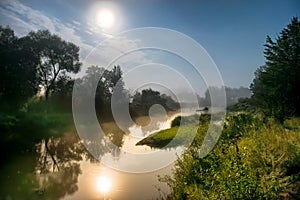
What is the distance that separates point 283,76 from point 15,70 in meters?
23.1

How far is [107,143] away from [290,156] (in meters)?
12.9

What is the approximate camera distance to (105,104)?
33.1 meters

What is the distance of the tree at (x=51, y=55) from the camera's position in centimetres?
3148

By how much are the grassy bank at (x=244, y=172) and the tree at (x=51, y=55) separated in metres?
27.5

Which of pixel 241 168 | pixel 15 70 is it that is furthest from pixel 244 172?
pixel 15 70

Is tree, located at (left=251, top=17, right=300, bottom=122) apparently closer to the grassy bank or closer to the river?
the river

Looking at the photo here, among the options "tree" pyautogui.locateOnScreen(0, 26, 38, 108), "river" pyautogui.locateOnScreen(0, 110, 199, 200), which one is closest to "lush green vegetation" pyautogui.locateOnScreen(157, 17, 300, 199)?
"river" pyautogui.locateOnScreen(0, 110, 199, 200)

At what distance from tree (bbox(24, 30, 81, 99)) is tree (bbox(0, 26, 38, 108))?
1.65m

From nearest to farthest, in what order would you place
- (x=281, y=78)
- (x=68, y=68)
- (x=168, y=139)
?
(x=168, y=139), (x=281, y=78), (x=68, y=68)

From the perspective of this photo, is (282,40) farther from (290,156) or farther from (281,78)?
(290,156)

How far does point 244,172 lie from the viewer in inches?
178

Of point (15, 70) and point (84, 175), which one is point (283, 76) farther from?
point (15, 70)

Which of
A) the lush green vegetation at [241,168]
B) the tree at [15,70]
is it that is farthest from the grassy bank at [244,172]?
the tree at [15,70]

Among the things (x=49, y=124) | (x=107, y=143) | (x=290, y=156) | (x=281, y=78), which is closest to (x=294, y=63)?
(x=281, y=78)
